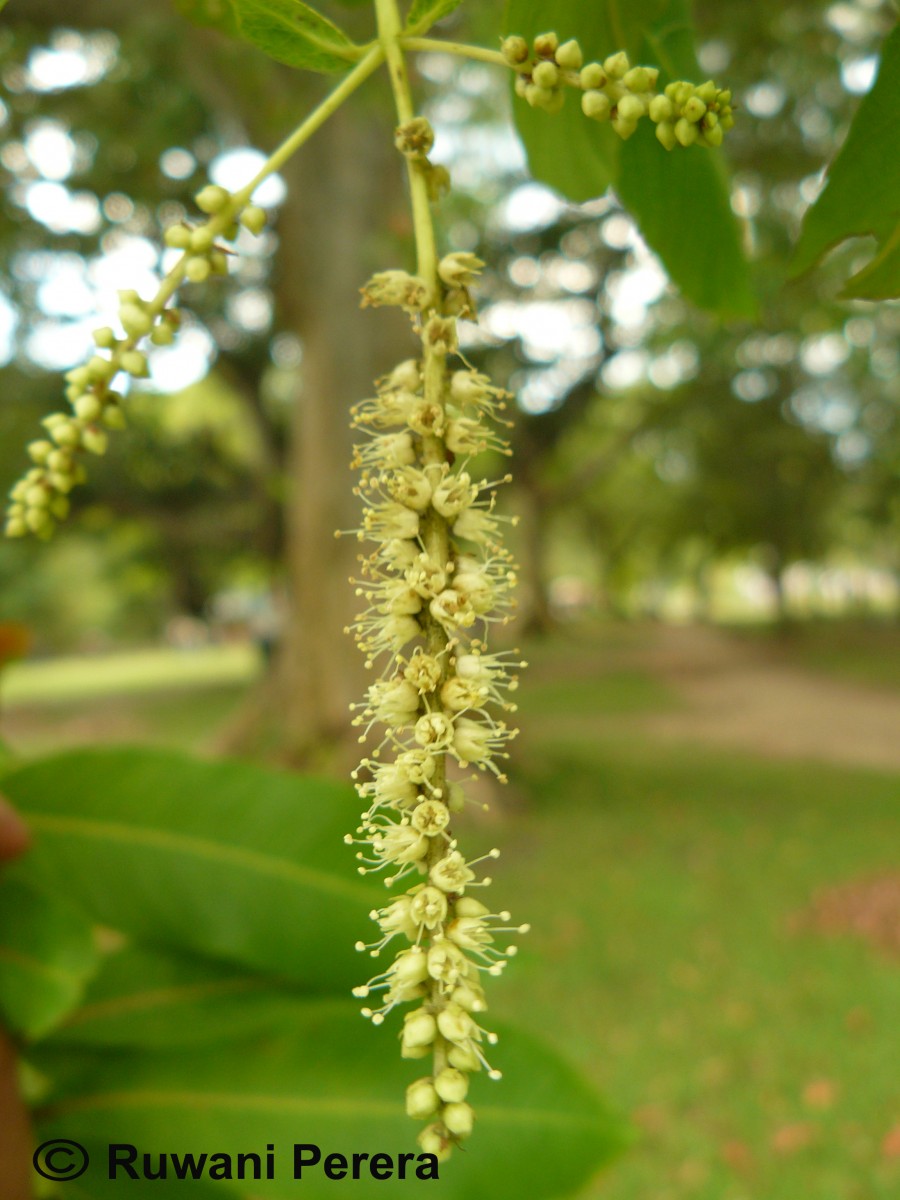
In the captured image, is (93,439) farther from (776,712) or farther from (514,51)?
(776,712)

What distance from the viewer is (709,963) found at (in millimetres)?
6641

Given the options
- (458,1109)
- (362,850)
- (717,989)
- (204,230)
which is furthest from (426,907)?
(717,989)

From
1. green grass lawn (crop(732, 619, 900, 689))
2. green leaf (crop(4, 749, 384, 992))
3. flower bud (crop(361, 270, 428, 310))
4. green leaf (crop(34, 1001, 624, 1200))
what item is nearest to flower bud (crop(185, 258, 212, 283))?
flower bud (crop(361, 270, 428, 310))

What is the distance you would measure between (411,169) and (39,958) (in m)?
1.15

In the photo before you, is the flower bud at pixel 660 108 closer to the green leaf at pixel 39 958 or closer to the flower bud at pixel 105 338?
the flower bud at pixel 105 338

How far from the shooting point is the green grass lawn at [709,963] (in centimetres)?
465

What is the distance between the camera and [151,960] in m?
1.63

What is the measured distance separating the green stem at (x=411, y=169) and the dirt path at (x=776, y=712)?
13.2 m

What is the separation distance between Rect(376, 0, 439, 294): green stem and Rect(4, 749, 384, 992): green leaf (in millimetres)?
1009

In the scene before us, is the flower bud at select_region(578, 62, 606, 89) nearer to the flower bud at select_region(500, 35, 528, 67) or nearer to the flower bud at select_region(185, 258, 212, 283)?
the flower bud at select_region(500, 35, 528, 67)

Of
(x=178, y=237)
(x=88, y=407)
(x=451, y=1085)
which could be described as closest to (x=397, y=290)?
(x=178, y=237)

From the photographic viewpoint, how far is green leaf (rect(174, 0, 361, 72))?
0.75m

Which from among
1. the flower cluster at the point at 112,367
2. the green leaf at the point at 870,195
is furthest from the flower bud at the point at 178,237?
the green leaf at the point at 870,195

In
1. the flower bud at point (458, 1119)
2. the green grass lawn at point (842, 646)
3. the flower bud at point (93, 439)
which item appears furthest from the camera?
the green grass lawn at point (842, 646)
